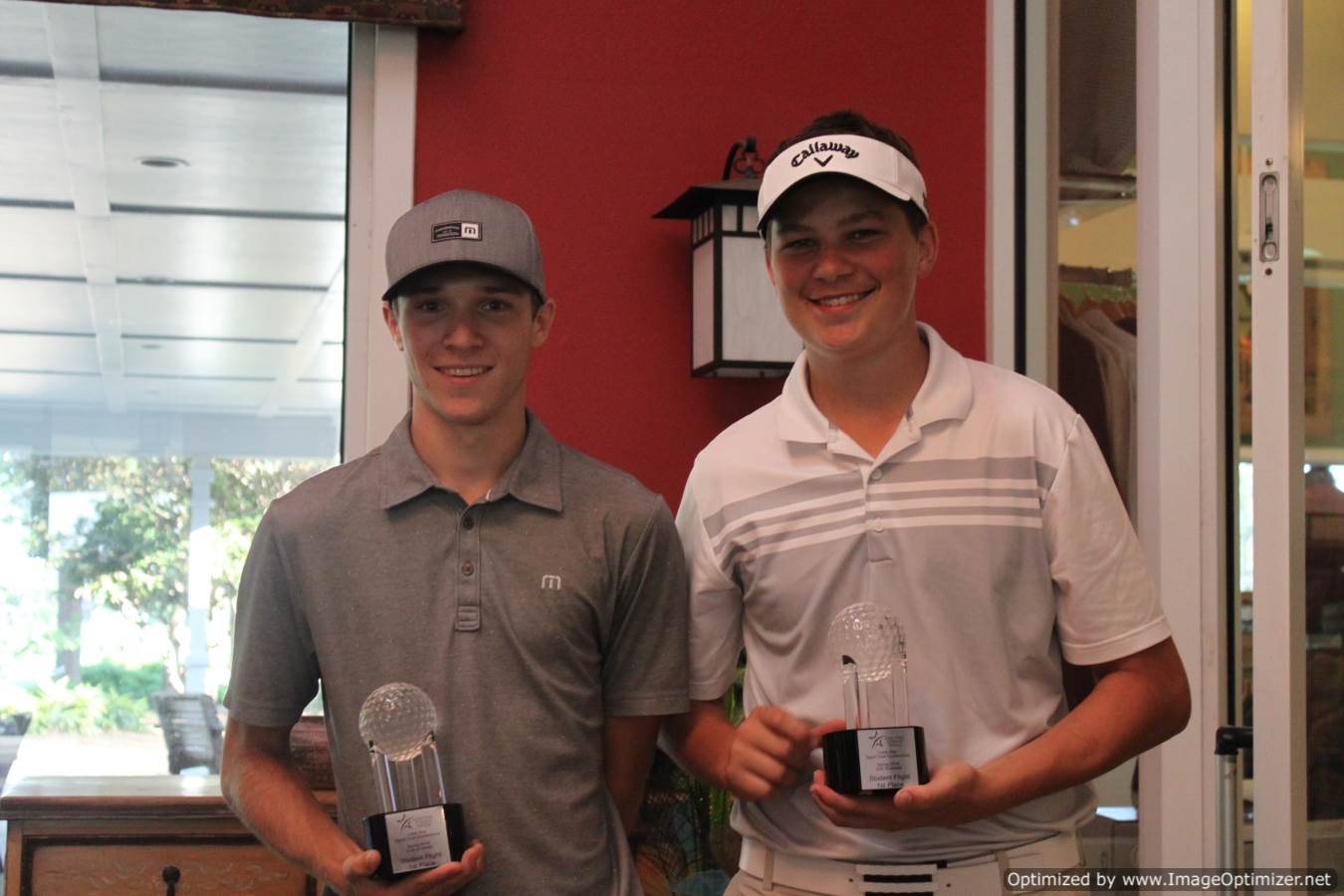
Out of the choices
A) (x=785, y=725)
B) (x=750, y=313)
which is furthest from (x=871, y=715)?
(x=750, y=313)

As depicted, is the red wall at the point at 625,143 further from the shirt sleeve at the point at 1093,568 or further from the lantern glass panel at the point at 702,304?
the shirt sleeve at the point at 1093,568

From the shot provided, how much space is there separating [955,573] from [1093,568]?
150mm

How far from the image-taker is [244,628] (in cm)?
177

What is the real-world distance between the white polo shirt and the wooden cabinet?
135cm

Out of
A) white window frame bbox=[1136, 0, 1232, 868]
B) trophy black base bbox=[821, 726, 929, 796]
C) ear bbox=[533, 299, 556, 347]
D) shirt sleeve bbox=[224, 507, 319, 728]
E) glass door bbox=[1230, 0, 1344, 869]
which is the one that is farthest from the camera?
white window frame bbox=[1136, 0, 1232, 868]

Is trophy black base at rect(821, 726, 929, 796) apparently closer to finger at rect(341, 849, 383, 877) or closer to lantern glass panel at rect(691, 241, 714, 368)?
finger at rect(341, 849, 383, 877)

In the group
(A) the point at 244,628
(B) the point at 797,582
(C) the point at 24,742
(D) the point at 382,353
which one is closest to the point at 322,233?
(D) the point at 382,353

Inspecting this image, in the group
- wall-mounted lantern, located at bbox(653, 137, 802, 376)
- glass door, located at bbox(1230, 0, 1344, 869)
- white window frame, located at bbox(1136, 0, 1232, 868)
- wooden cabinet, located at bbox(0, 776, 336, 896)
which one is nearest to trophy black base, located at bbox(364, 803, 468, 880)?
wooden cabinet, located at bbox(0, 776, 336, 896)

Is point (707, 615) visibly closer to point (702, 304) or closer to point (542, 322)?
point (542, 322)

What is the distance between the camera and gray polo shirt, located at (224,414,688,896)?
5.51 ft

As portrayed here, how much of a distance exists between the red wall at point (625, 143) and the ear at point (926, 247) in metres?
1.58

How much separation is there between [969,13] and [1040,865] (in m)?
2.46

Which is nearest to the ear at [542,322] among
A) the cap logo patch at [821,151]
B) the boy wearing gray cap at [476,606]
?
the boy wearing gray cap at [476,606]

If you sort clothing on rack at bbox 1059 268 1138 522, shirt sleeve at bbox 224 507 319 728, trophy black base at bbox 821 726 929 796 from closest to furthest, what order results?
trophy black base at bbox 821 726 929 796 → shirt sleeve at bbox 224 507 319 728 → clothing on rack at bbox 1059 268 1138 522
